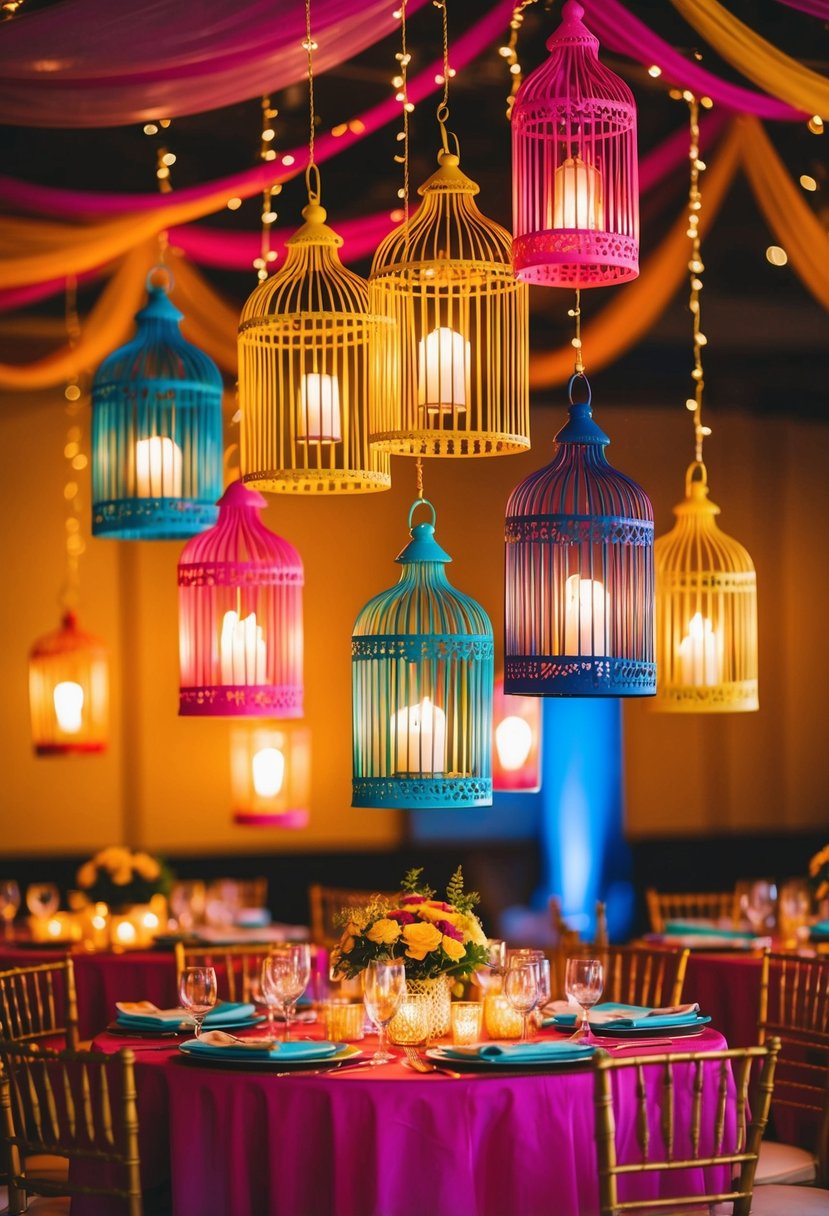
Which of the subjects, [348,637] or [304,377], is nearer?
[304,377]

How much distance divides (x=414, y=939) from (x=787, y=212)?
3592 millimetres

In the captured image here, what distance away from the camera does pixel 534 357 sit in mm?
10156

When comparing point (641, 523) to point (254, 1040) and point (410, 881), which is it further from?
point (254, 1040)

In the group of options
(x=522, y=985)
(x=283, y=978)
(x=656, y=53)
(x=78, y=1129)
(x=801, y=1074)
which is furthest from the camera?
(x=801, y=1074)

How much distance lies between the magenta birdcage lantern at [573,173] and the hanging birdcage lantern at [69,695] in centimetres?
402

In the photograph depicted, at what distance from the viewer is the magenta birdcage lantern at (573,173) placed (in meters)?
4.91

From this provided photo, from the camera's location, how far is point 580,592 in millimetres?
5016

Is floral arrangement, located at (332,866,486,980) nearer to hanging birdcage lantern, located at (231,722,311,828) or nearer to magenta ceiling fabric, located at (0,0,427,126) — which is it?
magenta ceiling fabric, located at (0,0,427,126)

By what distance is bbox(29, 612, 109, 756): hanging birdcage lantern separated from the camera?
28.0ft

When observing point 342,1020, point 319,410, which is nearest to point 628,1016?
point 342,1020

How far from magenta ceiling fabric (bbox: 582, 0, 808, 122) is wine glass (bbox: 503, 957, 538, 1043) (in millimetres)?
2918

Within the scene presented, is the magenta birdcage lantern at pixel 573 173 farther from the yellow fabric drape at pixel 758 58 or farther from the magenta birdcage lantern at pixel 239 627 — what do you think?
the magenta birdcage lantern at pixel 239 627

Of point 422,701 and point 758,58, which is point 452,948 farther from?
point 758,58

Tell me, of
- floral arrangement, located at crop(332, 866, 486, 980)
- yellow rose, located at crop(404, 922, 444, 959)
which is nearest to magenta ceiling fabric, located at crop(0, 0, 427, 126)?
floral arrangement, located at crop(332, 866, 486, 980)
